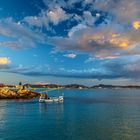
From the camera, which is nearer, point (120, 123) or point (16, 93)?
point (120, 123)

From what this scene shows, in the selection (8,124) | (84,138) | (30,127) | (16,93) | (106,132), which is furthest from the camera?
(16,93)

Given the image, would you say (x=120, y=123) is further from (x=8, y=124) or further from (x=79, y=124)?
(x=8, y=124)

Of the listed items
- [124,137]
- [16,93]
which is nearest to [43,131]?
[124,137]

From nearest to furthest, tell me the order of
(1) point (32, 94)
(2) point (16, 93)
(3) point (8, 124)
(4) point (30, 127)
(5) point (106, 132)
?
(5) point (106, 132) → (4) point (30, 127) → (3) point (8, 124) → (2) point (16, 93) → (1) point (32, 94)

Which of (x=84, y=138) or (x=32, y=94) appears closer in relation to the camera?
(x=84, y=138)

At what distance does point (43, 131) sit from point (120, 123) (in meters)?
20.7

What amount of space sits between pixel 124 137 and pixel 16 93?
414ft

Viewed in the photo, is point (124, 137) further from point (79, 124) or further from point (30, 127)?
point (30, 127)

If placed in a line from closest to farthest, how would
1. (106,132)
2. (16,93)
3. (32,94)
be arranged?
(106,132)
(16,93)
(32,94)

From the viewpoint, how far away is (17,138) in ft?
162

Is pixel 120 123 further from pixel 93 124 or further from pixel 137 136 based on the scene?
pixel 137 136

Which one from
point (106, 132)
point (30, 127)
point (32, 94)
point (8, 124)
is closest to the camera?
point (106, 132)

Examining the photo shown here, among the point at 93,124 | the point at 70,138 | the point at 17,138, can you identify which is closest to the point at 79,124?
the point at 93,124

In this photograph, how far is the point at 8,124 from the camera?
64.5 m
